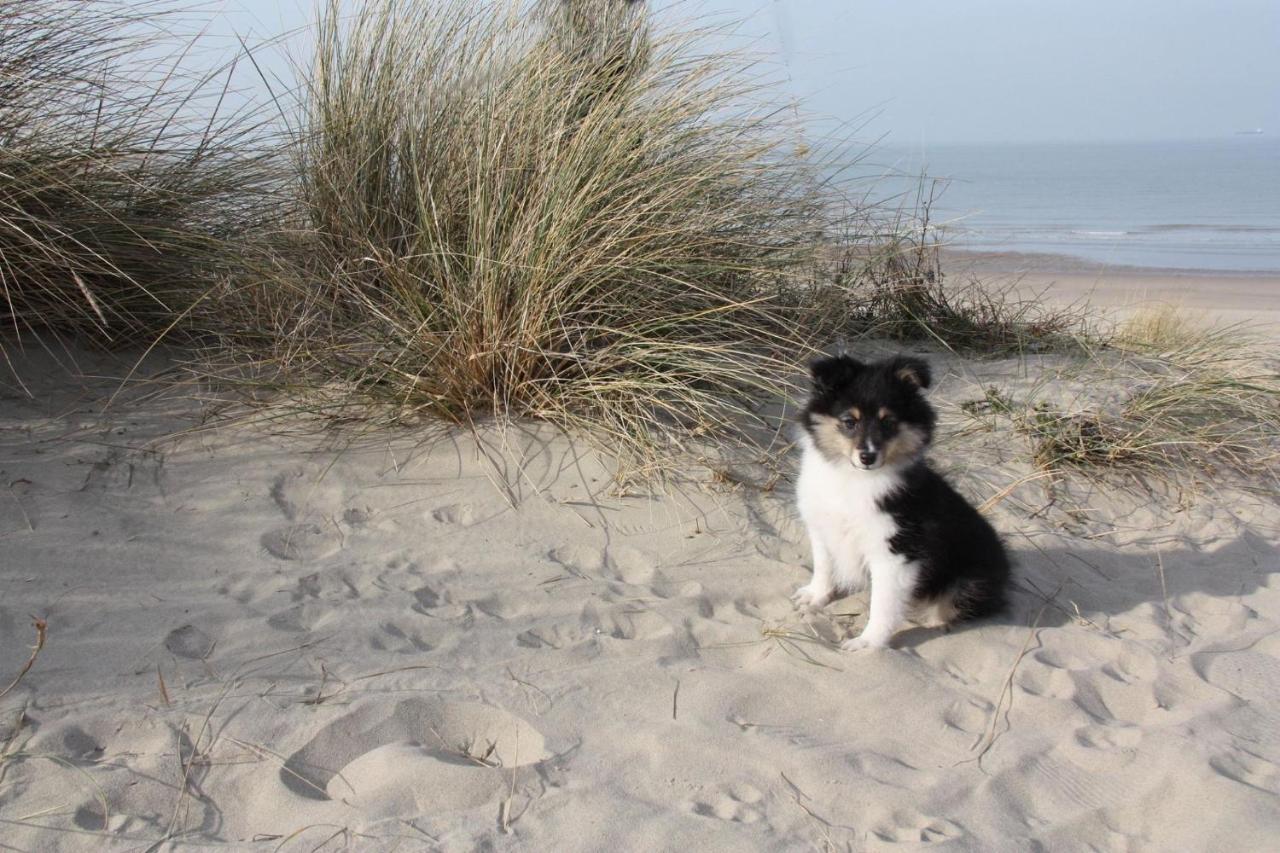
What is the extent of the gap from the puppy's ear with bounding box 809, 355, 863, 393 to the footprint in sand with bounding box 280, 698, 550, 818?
163 centimetres

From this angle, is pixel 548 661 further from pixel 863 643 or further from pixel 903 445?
pixel 903 445

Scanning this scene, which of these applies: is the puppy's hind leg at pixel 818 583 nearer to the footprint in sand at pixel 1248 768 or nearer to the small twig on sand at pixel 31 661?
the footprint in sand at pixel 1248 768

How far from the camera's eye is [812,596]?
370cm

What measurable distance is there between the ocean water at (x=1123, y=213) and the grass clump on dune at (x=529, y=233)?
1.70 meters

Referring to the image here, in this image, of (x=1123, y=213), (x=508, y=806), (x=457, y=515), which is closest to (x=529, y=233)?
(x=457, y=515)

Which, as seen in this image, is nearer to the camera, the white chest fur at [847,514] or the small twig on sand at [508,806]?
the small twig on sand at [508,806]

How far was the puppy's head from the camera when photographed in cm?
340

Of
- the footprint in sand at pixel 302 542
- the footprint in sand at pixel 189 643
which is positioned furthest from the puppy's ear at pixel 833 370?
the footprint in sand at pixel 189 643

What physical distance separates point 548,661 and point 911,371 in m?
1.65

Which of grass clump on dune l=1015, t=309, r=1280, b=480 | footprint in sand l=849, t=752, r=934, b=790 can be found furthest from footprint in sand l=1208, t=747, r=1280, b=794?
grass clump on dune l=1015, t=309, r=1280, b=480

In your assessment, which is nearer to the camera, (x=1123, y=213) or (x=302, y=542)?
(x=302, y=542)

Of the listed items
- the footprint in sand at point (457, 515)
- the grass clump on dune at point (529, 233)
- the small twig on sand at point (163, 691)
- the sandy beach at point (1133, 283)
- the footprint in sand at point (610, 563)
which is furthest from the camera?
the sandy beach at point (1133, 283)

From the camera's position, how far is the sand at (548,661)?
7.93ft

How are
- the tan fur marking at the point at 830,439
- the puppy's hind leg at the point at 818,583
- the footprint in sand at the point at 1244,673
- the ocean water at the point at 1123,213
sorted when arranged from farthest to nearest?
the ocean water at the point at 1123,213, the puppy's hind leg at the point at 818,583, the tan fur marking at the point at 830,439, the footprint in sand at the point at 1244,673
